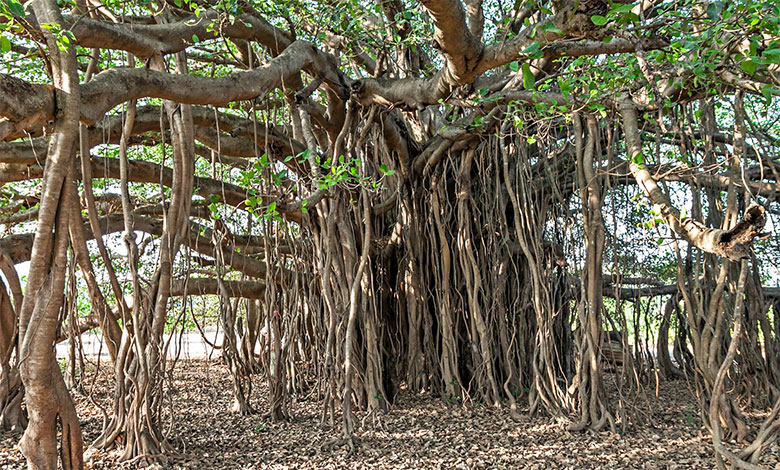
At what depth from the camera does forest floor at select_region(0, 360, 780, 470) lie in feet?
9.86

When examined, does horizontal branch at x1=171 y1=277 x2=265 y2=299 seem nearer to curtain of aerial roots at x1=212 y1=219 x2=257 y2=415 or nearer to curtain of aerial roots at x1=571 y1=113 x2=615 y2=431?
curtain of aerial roots at x1=212 y1=219 x2=257 y2=415

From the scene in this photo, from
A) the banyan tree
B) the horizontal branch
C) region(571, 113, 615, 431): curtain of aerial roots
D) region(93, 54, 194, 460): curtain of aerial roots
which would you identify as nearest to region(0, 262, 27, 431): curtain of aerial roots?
the banyan tree

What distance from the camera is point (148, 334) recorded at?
3.08m

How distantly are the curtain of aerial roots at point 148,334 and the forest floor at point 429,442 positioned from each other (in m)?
0.14

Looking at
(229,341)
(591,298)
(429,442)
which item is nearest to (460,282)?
(591,298)

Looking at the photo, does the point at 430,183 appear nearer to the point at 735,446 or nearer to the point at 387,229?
the point at 387,229

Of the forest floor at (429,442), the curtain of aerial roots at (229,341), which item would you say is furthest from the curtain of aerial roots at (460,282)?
the curtain of aerial roots at (229,341)

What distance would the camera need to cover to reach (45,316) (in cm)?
194

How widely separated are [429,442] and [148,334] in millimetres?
1675

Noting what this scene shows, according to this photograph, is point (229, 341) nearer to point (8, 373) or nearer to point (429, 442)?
point (8, 373)

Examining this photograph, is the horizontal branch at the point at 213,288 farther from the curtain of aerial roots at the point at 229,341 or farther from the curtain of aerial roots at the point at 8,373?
the curtain of aerial roots at the point at 8,373

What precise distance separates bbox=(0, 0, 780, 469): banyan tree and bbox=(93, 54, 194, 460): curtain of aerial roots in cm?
2

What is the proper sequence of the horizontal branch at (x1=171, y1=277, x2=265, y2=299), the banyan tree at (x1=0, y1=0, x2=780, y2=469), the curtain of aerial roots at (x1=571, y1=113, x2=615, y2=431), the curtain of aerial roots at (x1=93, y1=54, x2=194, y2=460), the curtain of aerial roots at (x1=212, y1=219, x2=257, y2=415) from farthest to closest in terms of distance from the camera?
the horizontal branch at (x1=171, y1=277, x2=265, y2=299) → the curtain of aerial roots at (x1=212, y1=219, x2=257, y2=415) → the curtain of aerial roots at (x1=571, y1=113, x2=615, y2=431) → the curtain of aerial roots at (x1=93, y1=54, x2=194, y2=460) → the banyan tree at (x1=0, y1=0, x2=780, y2=469)

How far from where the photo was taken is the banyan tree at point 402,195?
211 cm
